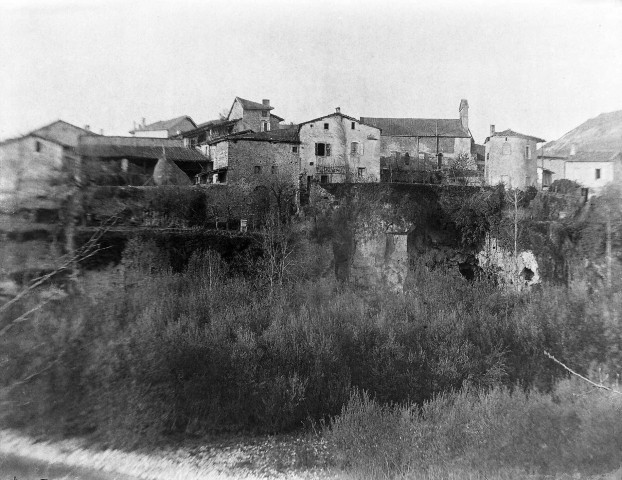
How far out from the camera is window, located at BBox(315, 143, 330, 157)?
954cm

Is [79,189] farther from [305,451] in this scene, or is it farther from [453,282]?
[453,282]

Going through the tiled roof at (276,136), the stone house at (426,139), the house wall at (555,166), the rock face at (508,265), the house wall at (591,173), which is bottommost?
the rock face at (508,265)

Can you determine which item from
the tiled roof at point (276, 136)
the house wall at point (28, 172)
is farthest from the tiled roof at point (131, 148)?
the tiled roof at point (276, 136)

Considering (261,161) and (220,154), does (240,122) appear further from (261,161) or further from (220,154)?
(220,154)

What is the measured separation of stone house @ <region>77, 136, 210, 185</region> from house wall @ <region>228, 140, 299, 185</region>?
1.28 m

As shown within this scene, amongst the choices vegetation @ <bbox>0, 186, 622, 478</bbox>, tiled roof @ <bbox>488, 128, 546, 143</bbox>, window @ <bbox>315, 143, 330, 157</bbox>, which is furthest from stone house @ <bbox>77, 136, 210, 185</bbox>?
tiled roof @ <bbox>488, 128, 546, 143</bbox>

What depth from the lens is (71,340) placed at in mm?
4105

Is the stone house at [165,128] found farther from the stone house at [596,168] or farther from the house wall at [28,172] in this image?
the stone house at [596,168]

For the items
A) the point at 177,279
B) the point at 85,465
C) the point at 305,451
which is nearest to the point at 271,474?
the point at 305,451

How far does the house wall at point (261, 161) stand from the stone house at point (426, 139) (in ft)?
18.3

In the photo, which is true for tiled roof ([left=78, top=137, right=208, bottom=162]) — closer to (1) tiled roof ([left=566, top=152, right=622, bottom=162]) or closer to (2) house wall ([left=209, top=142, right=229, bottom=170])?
(2) house wall ([left=209, top=142, right=229, bottom=170])

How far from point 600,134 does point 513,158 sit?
3.96 metres

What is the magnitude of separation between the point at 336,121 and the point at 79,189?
7732 mm

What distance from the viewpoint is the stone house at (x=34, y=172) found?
2844 millimetres
